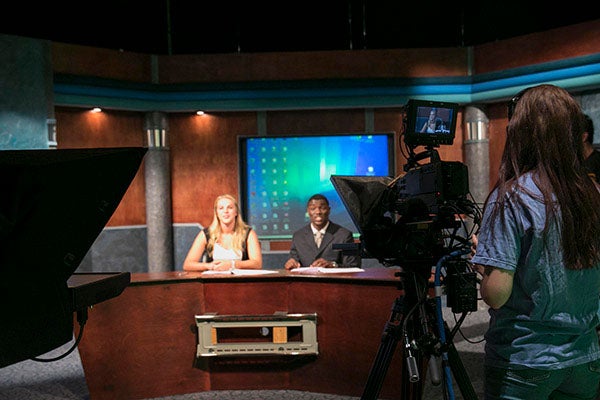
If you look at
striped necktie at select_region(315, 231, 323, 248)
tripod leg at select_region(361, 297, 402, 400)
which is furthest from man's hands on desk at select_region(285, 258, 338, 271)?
tripod leg at select_region(361, 297, 402, 400)

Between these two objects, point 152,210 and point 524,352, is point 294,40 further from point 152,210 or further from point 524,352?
point 524,352

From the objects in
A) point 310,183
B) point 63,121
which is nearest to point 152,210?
point 63,121

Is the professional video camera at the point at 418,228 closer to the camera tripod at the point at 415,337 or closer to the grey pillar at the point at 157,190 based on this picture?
the camera tripod at the point at 415,337

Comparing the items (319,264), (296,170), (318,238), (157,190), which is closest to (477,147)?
(296,170)

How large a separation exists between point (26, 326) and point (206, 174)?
5.73 meters

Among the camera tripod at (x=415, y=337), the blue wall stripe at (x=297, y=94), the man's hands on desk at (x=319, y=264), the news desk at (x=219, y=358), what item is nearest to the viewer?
the camera tripod at (x=415, y=337)

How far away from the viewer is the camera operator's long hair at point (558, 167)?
1.33 m

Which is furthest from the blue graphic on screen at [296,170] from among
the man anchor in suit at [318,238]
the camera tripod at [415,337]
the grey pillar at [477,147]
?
the camera tripod at [415,337]

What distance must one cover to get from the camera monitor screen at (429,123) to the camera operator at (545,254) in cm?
69

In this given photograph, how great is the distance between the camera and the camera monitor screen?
2.08 metres

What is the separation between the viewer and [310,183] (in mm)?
6543

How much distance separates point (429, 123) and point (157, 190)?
15.7 ft

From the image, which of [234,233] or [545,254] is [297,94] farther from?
[545,254]

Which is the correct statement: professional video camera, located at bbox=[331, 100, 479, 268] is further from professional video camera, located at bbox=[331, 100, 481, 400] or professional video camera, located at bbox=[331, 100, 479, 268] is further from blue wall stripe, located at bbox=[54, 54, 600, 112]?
blue wall stripe, located at bbox=[54, 54, 600, 112]
